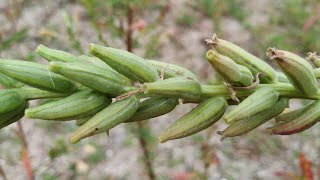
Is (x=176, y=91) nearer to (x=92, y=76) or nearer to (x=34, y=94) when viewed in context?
(x=92, y=76)

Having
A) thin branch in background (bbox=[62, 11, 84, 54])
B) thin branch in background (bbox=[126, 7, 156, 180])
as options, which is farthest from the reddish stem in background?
thin branch in background (bbox=[62, 11, 84, 54])

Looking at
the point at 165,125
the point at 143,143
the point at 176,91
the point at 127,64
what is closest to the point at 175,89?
the point at 176,91

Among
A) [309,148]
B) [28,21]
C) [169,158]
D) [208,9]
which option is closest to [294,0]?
[208,9]

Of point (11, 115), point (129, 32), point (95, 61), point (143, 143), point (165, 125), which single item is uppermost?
point (95, 61)

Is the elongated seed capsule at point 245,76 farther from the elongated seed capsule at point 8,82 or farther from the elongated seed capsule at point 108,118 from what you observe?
the elongated seed capsule at point 8,82

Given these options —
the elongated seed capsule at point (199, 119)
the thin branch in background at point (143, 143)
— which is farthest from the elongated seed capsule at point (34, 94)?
the thin branch in background at point (143, 143)

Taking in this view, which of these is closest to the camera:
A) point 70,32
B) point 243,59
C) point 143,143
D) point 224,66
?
point 224,66

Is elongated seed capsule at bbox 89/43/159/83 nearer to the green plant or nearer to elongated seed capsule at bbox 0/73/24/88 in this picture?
the green plant
